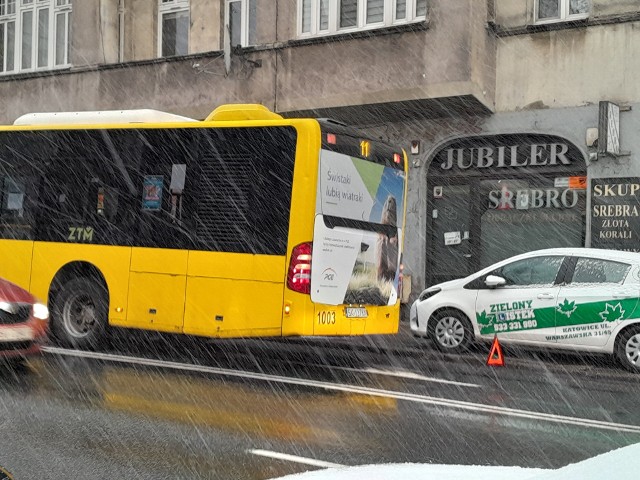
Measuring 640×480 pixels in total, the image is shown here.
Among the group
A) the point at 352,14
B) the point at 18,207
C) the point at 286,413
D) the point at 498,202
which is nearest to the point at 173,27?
the point at 352,14

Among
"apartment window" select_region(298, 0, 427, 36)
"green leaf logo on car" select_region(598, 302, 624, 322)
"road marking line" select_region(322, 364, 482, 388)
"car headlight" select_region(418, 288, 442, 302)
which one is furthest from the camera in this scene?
"apartment window" select_region(298, 0, 427, 36)

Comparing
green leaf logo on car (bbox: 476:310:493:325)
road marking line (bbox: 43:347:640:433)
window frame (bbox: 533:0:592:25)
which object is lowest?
road marking line (bbox: 43:347:640:433)

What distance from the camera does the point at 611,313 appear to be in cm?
1132

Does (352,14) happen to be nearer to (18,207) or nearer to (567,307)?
(18,207)

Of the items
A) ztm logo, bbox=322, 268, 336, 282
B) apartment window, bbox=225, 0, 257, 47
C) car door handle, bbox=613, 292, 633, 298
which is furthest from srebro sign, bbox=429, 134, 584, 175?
ztm logo, bbox=322, 268, 336, 282

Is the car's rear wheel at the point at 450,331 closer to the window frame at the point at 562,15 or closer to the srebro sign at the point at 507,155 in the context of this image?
the srebro sign at the point at 507,155

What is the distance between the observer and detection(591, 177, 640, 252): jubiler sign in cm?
1557

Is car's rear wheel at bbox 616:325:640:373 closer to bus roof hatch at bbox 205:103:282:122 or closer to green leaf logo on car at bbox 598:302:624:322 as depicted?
green leaf logo on car at bbox 598:302:624:322

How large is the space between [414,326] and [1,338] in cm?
638

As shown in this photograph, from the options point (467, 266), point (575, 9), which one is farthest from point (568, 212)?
point (575, 9)

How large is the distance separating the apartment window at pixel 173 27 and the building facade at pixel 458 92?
2.02 feet

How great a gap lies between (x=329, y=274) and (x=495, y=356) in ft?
8.93

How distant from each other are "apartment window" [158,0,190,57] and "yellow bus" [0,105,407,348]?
7991mm

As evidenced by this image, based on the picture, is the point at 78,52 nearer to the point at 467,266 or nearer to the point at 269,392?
the point at 467,266
